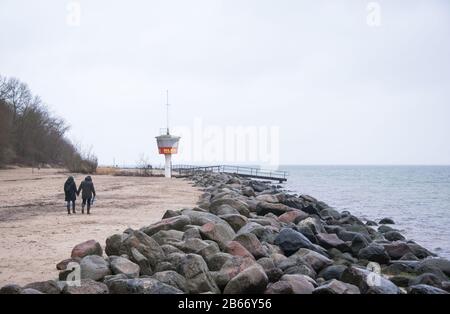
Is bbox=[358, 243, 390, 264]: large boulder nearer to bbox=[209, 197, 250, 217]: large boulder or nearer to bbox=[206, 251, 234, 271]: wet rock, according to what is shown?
bbox=[209, 197, 250, 217]: large boulder

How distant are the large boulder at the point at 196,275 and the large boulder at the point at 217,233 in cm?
199

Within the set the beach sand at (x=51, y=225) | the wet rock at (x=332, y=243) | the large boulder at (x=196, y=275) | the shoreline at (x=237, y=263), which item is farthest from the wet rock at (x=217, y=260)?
the wet rock at (x=332, y=243)

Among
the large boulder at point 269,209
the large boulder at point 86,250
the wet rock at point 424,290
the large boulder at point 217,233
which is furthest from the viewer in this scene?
the large boulder at point 269,209

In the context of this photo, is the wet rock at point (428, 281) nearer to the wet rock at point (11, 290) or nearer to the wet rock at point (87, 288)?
the wet rock at point (87, 288)

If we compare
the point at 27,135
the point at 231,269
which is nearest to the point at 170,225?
the point at 231,269

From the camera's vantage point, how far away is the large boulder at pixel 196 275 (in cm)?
714

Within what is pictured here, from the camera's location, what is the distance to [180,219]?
35.1 ft

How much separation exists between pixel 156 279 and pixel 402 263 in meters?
6.84

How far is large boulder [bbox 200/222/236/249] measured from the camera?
9781 millimetres

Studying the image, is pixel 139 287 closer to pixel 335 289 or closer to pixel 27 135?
pixel 335 289

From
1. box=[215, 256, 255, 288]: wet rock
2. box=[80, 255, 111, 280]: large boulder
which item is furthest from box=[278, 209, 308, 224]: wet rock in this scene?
box=[80, 255, 111, 280]: large boulder
